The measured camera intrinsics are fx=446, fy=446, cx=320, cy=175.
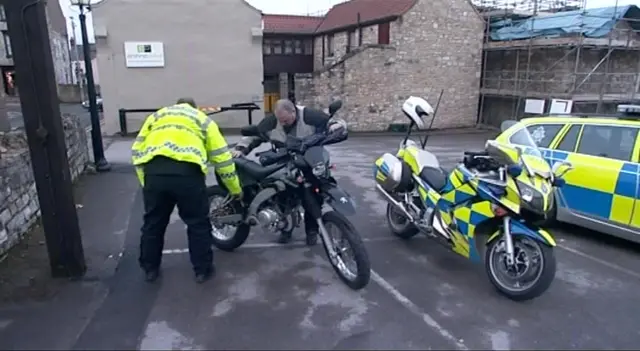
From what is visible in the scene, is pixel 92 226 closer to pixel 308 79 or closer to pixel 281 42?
pixel 308 79

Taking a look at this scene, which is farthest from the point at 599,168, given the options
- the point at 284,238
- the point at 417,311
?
the point at 284,238

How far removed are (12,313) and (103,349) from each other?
910mm

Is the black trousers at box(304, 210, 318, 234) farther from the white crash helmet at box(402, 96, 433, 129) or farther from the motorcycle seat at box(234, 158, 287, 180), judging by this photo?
the white crash helmet at box(402, 96, 433, 129)

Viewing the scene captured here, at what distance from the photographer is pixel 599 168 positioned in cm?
461

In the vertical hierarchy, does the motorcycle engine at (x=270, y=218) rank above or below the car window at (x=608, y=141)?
below

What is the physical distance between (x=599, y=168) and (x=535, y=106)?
1167 centimetres

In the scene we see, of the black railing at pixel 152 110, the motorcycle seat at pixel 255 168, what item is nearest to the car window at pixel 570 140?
the motorcycle seat at pixel 255 168

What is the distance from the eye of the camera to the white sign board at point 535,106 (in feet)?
49.1

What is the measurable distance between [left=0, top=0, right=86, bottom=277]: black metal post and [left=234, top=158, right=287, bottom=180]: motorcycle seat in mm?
1384

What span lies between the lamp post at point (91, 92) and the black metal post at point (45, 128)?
465 centimetres

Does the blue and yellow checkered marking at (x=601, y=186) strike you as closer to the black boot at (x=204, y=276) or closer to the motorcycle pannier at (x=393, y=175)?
the motorcycle pannier at (x=393, y=175)

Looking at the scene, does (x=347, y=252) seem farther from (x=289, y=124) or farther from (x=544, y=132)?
(x=544, y=132)

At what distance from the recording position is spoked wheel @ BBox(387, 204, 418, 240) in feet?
15.2

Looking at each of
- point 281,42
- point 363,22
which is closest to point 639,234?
point 363,22
